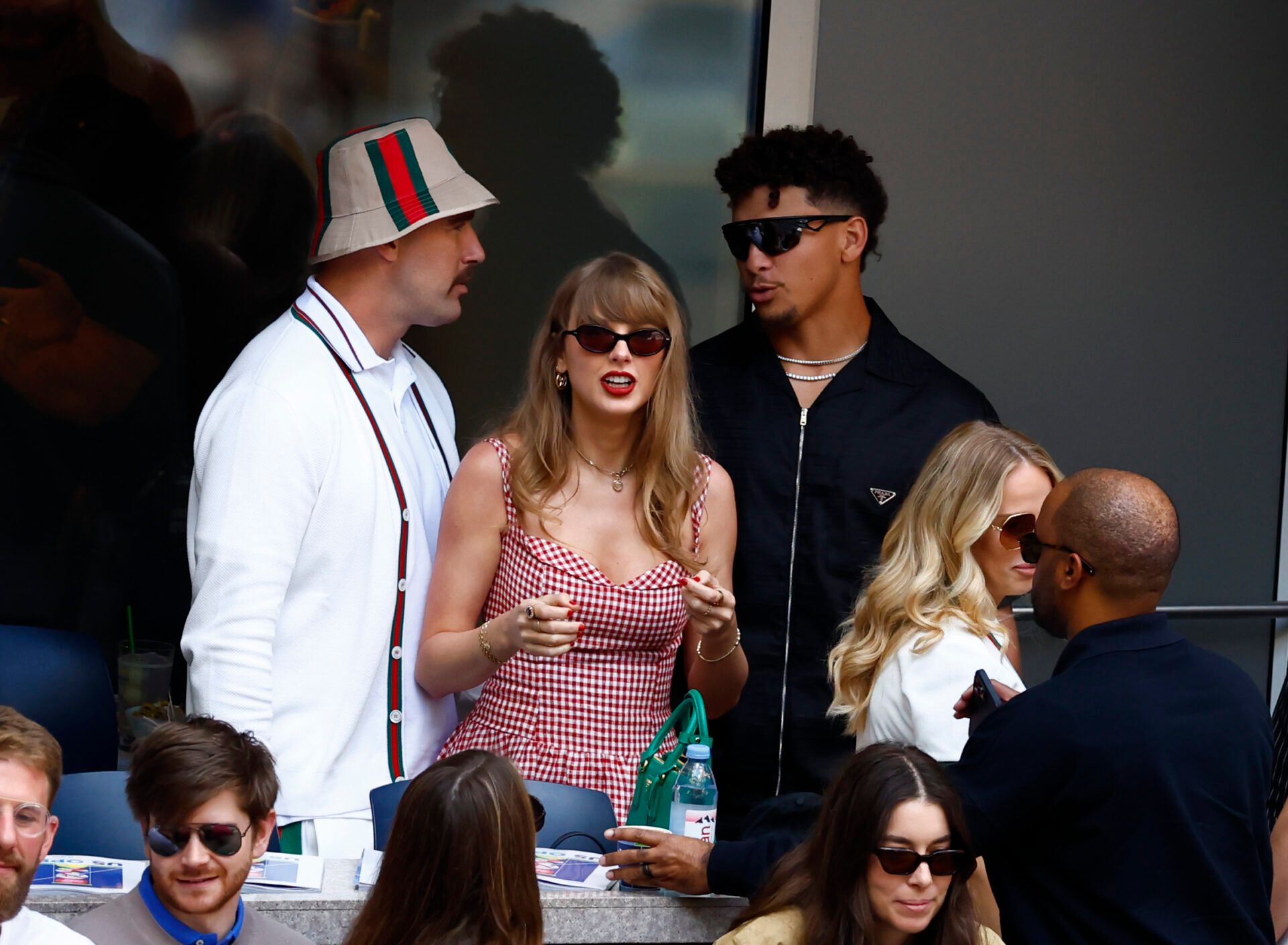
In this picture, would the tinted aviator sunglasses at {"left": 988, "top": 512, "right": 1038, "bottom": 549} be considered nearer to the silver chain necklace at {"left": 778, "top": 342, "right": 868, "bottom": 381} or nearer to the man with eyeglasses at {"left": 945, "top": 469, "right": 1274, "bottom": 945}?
the man with eyeglasses at {"left": 945, "top": 469, "right": 1274, "bottom": 945}

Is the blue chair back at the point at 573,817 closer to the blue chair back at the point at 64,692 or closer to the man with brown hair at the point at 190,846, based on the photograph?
the man with brown hair at the point at 190,846

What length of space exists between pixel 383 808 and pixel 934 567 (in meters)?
1.15

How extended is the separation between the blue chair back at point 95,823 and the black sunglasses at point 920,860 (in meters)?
1.31

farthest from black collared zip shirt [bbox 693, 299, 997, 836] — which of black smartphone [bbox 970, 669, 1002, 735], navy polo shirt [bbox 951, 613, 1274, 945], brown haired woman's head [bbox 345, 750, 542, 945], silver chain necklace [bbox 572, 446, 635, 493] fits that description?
brown haired woman's head [bbox 345, 750, 542, 945]

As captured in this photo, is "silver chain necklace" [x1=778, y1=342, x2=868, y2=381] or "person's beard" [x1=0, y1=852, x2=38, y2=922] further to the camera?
"silver chain necklace" [x1=778, y1=342, x2=868, y2=381]

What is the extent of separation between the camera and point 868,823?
2.21m

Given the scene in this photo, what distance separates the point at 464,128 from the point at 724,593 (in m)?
2.04

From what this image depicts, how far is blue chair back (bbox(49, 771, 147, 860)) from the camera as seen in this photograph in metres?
2.60

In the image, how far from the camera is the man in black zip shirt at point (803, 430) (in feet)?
11.4

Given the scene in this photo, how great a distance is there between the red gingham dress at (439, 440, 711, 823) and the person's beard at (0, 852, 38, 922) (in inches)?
43.5

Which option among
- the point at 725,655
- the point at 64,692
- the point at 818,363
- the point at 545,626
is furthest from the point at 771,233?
the point at 64,692

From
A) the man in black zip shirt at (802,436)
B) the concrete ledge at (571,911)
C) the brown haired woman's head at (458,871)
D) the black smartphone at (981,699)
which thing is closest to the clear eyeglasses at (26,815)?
the concrete ledge at (571,911)

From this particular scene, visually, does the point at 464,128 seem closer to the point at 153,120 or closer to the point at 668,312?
the point at 153,120

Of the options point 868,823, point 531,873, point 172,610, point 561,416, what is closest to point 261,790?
point 531,873
